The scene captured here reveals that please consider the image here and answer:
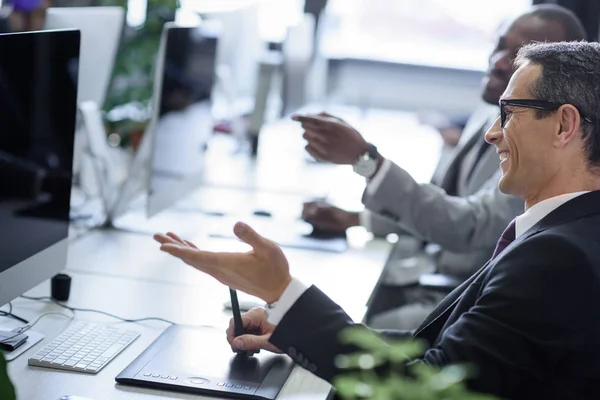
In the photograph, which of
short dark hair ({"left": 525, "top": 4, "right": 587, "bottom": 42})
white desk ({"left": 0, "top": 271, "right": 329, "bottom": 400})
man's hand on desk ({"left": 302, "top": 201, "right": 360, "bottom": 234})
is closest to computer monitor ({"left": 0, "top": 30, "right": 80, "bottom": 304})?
white desk ({"left": 0, "top": 271, "right": 329, "bottom": 400})

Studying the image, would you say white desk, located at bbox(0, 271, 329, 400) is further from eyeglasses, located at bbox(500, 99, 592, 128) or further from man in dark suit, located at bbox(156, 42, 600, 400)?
eyeglasses, located at bbox(500, 99, 592, 128)

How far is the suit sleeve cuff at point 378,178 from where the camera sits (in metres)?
2.31

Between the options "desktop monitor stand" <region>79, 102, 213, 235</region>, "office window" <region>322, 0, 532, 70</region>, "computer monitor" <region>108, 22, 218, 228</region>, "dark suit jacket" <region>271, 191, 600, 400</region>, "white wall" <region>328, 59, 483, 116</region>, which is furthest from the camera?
"white wall" <region>328, 59, 483, 116</region>

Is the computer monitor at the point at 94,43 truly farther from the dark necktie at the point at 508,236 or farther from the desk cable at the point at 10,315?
the dark necktie at the point at 508,236

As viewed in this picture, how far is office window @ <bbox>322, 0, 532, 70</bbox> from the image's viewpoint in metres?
6.83

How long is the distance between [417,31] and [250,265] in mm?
5856

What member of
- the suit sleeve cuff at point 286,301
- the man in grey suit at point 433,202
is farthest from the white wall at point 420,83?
the suit sleeve cuff at point 286,301

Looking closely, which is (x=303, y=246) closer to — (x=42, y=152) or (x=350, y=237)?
(x=350, y=237)

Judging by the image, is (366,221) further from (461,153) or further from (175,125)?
(175,125)

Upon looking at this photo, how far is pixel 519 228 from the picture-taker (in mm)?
1566

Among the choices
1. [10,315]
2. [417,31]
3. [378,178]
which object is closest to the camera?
[10,315]

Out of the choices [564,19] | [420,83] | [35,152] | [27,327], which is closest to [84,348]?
[27,327]

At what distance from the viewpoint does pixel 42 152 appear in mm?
1713

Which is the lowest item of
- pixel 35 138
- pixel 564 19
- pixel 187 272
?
pixel 187 272
